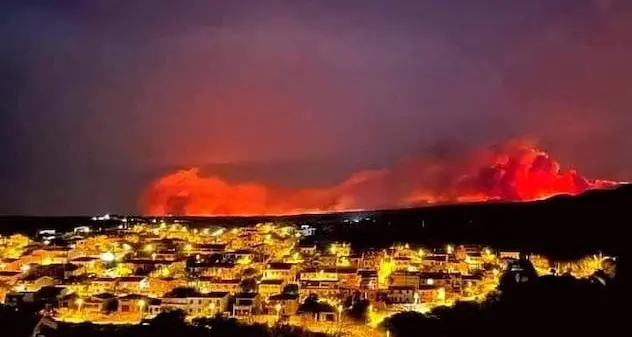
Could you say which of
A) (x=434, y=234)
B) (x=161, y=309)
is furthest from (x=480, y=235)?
(x=161, y=309)

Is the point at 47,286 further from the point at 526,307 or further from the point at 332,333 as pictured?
the point at 526,307

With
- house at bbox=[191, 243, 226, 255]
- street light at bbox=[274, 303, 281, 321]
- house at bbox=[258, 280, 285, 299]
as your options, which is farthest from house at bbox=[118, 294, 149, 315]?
house at bbox=[191, 243, 226, 255]

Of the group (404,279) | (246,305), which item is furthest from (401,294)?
(246,305)

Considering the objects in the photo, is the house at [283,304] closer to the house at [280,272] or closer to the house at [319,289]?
the house at [319,289]

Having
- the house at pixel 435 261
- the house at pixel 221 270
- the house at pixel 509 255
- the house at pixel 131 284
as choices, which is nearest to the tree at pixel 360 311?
the house at pixel 435 261

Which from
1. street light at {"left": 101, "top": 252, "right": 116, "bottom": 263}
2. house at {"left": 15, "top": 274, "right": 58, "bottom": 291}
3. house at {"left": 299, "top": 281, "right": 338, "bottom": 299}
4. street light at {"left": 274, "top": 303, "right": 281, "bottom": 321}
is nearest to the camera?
street light at {"left": 274, "top": 303, "right": 281, "bottom": 321}

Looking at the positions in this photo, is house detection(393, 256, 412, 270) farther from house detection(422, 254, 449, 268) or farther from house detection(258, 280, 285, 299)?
house detection(258, 280, 285, 299)
